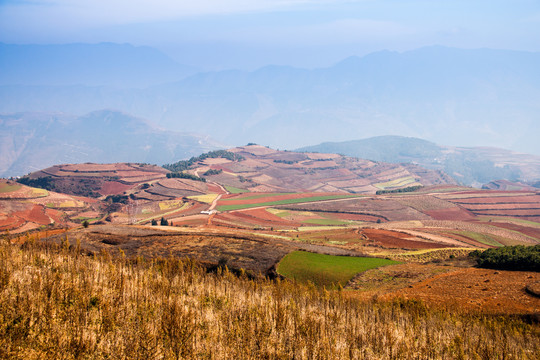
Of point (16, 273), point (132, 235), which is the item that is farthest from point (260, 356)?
point (132, 235)

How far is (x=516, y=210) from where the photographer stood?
128 meters

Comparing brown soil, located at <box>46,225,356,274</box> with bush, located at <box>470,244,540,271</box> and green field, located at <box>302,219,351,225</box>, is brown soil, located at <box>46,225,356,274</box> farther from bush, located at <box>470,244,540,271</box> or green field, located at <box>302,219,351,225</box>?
green field, located at <box>302,219,351,225</box>

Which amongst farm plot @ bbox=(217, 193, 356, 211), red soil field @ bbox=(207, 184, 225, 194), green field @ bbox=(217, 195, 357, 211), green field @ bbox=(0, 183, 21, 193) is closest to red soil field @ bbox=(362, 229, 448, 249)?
green field @ bbox=(217, 195, 357, 211)

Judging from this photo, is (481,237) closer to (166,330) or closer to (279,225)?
(279,225)

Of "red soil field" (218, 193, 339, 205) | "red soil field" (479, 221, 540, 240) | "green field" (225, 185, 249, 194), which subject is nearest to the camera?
"red soil field" (479, 221, 540, 240)

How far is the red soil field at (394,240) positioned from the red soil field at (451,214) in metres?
40.7

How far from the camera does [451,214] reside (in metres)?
125

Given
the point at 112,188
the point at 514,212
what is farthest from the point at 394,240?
the point at 112,188

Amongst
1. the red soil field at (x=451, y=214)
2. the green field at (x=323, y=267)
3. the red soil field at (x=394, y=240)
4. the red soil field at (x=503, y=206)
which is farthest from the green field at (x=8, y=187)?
the red soil field at (x=503, y=206)

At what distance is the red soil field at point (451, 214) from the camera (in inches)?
4769

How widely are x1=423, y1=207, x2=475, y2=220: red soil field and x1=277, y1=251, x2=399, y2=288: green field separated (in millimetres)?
80411

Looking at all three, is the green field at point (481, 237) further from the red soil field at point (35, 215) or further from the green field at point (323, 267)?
the red soil field at point (35, 215)

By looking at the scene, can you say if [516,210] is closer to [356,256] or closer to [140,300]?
[356,256]

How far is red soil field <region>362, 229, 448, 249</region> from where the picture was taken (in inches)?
2963
